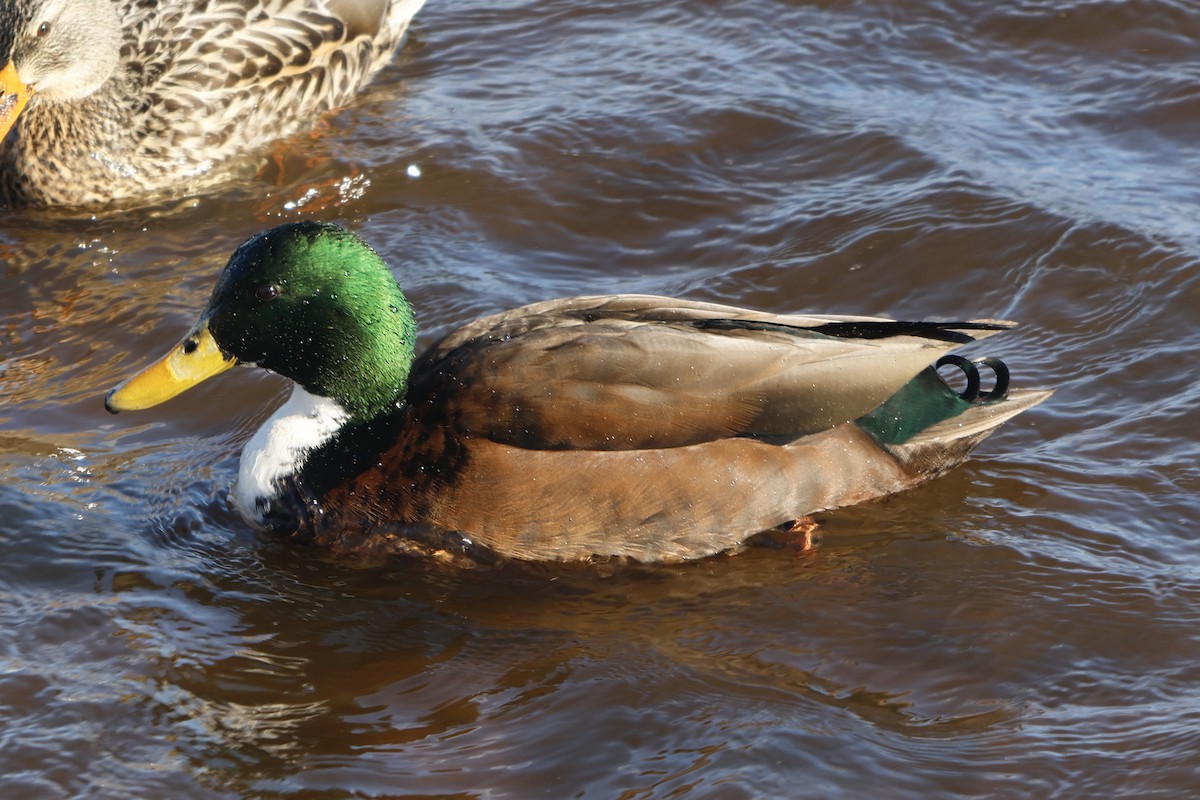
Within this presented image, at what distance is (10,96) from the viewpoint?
819cm

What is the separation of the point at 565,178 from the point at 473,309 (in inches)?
53.7

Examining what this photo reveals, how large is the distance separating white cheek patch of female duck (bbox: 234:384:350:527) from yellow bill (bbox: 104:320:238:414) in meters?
A: 0.29

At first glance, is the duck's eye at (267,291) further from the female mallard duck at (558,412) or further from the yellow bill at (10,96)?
the yellow bill at (10,96)

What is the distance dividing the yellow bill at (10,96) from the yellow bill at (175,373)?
10.3 feet

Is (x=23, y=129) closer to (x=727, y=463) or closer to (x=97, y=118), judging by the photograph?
(x=97, y=118)

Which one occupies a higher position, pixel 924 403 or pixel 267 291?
pixel 267 291

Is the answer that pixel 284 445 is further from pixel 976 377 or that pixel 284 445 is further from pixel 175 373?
pixel 976 377

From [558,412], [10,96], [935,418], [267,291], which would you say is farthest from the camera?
[10,96]

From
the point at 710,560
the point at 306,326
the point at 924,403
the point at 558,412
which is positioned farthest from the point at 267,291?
the point at 924,403

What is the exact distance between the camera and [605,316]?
5.54 meters

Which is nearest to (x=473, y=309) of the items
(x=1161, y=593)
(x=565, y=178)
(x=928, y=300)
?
(x=565, y=178)

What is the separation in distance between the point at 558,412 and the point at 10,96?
14.5 ft

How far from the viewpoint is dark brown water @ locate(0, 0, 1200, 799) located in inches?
181

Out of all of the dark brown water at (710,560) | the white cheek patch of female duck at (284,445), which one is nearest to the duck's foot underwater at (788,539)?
the dark brown water at (710,560)
